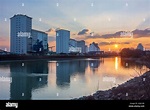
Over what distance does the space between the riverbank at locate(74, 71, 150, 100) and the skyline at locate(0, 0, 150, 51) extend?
352 mm

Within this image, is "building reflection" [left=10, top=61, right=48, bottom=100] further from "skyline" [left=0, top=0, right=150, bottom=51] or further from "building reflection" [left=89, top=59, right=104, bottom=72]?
"building reflection" [left=89, top=59, right=104, bottom=72]

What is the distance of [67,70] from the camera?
9.96 ft

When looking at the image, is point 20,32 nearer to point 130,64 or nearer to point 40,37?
point 40,37

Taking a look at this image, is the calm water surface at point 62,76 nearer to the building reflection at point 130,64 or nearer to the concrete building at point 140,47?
the building reflection at point 130,64

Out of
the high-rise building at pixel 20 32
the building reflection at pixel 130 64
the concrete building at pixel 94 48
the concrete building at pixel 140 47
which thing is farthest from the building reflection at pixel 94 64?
the high-rise building at pixel 20 32

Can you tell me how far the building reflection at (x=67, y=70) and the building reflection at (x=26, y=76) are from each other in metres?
0.16

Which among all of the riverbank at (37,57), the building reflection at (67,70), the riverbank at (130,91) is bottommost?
the riverbank at (130,91)

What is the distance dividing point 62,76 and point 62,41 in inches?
17.7

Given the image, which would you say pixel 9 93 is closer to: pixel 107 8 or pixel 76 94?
pixel 76 94

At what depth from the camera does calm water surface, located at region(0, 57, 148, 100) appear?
264 centimetres

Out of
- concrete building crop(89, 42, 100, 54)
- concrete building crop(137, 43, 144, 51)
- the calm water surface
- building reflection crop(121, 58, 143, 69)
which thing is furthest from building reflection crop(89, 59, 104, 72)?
concrete building crop(137, 43, 144, 51)

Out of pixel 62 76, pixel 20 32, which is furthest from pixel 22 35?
pixel 62 76

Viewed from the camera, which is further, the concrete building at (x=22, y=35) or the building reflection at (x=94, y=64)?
the building reflection at (x=94, y=64)

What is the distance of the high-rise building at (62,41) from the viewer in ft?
9.10
